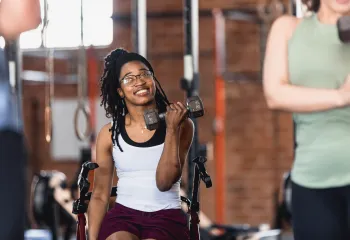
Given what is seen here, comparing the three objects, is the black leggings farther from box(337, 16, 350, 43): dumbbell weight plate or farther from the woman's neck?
the woman's neck

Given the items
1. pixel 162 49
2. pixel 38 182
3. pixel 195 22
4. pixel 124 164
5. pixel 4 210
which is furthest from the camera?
pixel 162 49

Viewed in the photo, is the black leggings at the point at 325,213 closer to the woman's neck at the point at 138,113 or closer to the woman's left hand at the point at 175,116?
the woman's left hand at the point at 175,116

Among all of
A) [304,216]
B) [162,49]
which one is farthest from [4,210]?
[162,49]

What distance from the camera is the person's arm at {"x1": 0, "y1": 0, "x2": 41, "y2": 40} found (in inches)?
66.9

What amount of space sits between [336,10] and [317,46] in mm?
110

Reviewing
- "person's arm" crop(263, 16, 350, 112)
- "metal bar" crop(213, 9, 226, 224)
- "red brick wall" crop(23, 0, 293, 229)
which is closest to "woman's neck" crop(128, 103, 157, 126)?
"person's arm" crop(263, 16, 350, 112)

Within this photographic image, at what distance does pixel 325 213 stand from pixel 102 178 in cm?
98

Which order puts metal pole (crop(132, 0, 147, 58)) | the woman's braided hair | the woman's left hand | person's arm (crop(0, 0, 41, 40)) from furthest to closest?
metal pole (crop(132, 0, 147, 58)) → the woman's braided hair → the woman's left hand → person's arm (crop(0, 0, 41, 40))

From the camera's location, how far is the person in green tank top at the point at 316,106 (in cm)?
173

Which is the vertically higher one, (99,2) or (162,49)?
(99,2)

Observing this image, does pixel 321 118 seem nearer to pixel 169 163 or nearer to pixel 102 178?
pixel 169 163

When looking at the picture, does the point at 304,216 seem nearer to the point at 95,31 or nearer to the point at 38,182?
the point at 38,182

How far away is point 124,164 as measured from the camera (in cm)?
245

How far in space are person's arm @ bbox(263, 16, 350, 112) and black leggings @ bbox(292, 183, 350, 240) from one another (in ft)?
0.65
